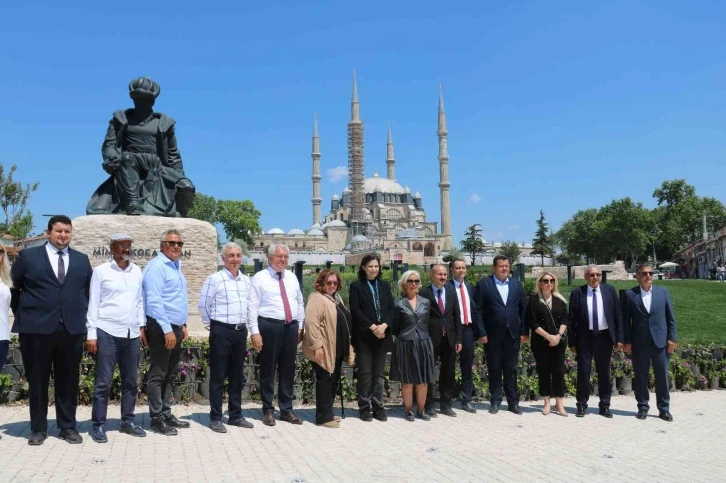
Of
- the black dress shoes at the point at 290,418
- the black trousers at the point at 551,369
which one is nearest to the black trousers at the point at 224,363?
the black dress shoes at the point at 290,418

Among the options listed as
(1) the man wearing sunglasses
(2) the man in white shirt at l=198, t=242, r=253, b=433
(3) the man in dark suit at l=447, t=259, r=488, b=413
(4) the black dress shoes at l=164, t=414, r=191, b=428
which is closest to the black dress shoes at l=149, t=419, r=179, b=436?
(1) the man wearing sunglasses

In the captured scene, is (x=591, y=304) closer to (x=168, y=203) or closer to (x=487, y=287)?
(x=487, y=287)

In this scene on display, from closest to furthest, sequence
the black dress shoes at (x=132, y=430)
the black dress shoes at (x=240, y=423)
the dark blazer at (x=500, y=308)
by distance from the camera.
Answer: the black dress shoes at (x=132, y=430)
the black dress shoes at (x=240, y=423)
the dark blazer at (x=500, y=308)

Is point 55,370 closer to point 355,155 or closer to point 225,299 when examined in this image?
point 225,299

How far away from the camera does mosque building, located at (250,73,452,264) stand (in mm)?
84044

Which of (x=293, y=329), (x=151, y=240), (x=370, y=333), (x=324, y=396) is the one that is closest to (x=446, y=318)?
(x=370, y=333)

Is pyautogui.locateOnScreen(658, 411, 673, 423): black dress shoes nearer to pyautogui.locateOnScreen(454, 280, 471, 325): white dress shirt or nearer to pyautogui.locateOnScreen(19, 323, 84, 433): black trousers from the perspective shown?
pyautogui.locateOnScreen(454, 280, 471, 325): white dress shirt

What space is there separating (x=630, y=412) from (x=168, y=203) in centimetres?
599

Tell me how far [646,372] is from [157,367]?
4.55 m

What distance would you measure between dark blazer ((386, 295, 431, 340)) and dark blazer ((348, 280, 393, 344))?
0.08 meters

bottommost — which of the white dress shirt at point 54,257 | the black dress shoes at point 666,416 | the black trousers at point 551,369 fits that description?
the black dress shoes at point 666,416

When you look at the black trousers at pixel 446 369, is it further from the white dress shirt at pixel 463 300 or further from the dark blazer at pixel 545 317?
the dark blazer at pixel 545 317

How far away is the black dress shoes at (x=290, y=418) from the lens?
5.51 metres

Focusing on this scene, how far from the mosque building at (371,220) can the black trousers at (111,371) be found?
64.1 meters
